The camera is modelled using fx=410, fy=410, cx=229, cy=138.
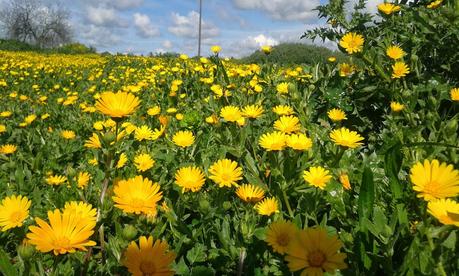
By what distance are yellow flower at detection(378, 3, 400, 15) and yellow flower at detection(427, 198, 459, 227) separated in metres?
1.72

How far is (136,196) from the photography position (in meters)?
1.20

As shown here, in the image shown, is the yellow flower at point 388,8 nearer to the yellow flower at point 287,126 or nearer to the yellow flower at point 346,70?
the yellow flower at point 346,70

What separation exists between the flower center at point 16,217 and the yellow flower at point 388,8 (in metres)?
2.18

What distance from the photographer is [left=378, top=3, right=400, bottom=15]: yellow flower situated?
2.41m

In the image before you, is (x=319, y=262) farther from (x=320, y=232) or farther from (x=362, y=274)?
(x=362, y=274)

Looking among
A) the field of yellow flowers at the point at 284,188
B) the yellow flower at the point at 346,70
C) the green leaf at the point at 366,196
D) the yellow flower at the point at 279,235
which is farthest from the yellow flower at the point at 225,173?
the yellow flower at the point at 346,70

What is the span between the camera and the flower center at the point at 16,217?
49.2 inches

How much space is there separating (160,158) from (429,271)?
1.47 metres

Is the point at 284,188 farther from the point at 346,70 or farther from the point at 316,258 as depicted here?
the point at 346,70

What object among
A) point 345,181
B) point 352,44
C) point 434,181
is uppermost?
point 352,44

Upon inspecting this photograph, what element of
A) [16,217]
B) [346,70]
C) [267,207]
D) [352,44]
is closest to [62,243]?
[16,217]

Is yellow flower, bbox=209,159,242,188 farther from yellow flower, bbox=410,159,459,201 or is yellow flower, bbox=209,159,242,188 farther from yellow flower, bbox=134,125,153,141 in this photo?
yellow flower, bbox=134,125,153,141

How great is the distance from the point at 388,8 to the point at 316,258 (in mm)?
1971

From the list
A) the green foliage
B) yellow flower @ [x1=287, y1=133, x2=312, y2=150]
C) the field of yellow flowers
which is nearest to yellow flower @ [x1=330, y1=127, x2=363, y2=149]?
the field of yellow flowers
